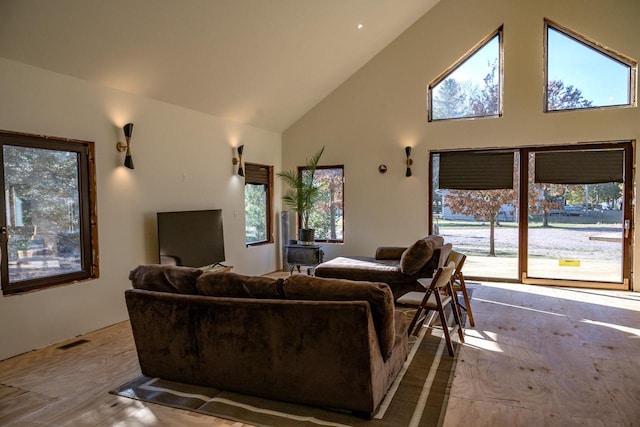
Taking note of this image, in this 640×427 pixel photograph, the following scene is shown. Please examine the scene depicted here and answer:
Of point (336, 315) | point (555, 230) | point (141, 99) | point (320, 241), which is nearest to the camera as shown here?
point (336, 315)

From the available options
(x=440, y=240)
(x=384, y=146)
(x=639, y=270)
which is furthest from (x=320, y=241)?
(x=639, y=270)

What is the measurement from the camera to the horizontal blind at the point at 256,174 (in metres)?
6.87

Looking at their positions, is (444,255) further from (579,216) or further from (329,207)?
(329,207)

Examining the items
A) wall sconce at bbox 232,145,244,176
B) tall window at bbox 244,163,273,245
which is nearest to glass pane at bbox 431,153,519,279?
tall window at bbox 244,163,273,245

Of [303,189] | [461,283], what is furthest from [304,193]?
[461,283]

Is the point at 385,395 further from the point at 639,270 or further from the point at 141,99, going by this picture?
the point at 639,270

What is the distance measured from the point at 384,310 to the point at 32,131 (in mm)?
3475

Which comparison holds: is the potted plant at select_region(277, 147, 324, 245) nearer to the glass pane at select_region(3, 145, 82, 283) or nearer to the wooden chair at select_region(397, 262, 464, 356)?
the wooden chair at select_region(397, 262, 464, 356)

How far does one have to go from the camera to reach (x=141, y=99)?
4852mm

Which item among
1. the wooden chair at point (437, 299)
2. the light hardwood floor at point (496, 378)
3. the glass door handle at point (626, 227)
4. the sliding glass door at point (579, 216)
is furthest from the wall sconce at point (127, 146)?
the glass door handle at point (626, 227)

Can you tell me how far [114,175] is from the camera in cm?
452

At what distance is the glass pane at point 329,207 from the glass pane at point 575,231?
3.06 m

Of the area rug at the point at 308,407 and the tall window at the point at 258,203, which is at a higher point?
the tall window at the point at 258,203

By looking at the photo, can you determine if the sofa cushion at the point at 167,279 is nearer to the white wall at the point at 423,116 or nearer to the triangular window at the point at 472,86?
the white wall at the point at 423,116
